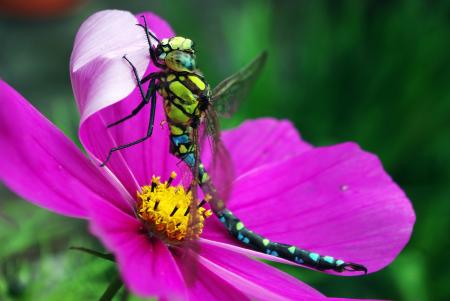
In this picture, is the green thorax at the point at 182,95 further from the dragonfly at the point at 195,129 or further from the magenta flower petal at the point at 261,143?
the magenta flower petal at the point at 261,143

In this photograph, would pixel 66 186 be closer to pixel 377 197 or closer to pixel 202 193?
pixel 202 193

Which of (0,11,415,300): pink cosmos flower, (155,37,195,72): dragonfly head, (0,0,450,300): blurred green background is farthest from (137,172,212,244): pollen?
(0,0,450,300): blurred green background

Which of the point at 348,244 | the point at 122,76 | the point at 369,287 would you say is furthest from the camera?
the point at 369,287

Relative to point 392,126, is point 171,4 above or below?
above

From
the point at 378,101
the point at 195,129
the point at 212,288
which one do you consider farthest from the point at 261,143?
the point at 378,101

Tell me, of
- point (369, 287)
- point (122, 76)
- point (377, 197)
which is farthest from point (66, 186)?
point (369, 287)

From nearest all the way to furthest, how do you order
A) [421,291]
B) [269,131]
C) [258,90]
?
1. [269,131]
2. [421,291]
3. [258,90]

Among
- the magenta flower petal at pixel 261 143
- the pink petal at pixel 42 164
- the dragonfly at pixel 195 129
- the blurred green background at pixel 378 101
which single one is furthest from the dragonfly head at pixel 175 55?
the blurred green background at pixel 378 101
